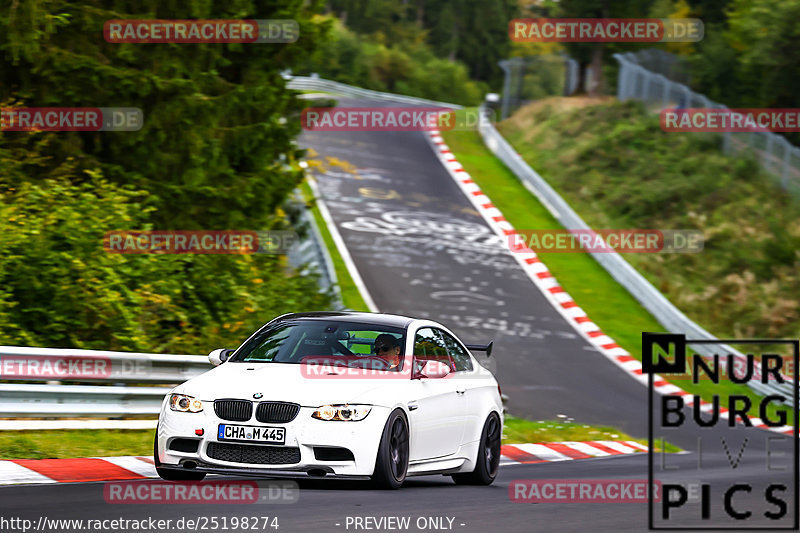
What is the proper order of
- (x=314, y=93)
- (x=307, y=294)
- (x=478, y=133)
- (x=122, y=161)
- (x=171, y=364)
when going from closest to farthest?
(x=171, y=364), (x=122, y=161), (x=307, y=294), (x=478, y=133), (x=314, y=93)

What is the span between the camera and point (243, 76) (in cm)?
2156

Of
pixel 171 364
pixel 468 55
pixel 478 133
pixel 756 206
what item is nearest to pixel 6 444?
pixel 171 364

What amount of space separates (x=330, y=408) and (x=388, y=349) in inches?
51.8

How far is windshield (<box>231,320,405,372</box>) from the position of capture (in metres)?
10.1

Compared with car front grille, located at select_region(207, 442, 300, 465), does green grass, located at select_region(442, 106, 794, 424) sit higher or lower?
lower

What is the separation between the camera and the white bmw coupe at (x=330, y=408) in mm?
9016

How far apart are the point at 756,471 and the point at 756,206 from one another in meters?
20.3

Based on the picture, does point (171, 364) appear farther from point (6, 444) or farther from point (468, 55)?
point (468, 55)

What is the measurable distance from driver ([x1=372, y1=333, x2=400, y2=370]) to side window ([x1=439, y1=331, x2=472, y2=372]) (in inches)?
43.6

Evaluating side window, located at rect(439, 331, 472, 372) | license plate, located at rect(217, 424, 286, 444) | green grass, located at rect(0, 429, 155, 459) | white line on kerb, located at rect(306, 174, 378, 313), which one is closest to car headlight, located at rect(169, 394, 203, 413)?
license plate, located at rect(217, 424, 286, 444)

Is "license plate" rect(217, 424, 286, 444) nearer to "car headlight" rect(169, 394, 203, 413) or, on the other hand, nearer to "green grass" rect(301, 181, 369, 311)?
"car headlight" rect(169, 394, 203, 413)

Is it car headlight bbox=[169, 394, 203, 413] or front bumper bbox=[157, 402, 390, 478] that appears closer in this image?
front bumper bbox=[157, 402, 390, 478]

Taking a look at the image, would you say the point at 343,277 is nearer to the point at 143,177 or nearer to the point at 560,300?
the point at 560,300

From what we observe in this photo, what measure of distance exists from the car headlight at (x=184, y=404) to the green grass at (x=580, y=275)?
640 inches
